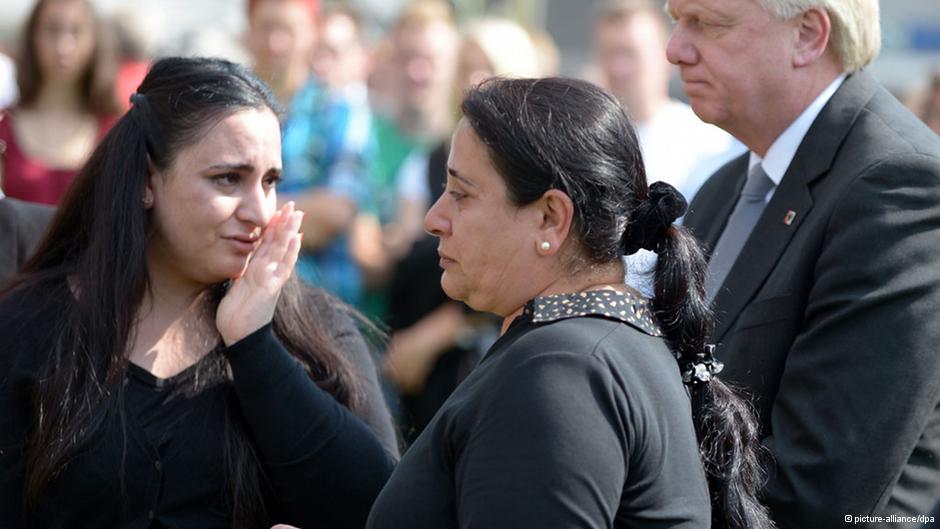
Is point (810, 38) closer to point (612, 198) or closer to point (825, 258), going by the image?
point (825, 258)

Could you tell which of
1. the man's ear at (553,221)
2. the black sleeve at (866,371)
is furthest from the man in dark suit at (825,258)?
the man's ear at (553,221)

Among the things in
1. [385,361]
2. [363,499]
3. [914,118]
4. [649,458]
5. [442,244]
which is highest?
[914,118]

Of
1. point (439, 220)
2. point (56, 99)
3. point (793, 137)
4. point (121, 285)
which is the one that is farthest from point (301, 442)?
point (56, 99)

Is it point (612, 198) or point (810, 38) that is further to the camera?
point (810, 38)

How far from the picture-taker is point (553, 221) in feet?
8.46

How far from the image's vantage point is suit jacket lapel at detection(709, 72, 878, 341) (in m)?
3.31

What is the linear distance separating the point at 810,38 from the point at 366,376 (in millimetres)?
1452

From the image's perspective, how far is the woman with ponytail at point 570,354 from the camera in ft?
7.55

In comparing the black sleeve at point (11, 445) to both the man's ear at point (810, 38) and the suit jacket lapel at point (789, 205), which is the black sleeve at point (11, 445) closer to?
the suit jacket lapel at point (789, 205)

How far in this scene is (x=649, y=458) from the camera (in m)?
2.38

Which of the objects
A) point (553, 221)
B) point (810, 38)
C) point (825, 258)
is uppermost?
point (810, 38)

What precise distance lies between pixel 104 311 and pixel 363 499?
79 centimetres

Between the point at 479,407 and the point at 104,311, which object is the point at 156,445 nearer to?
the point at 104,311

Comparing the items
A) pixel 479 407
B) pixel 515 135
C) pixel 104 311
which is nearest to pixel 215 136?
pixel 104 311
